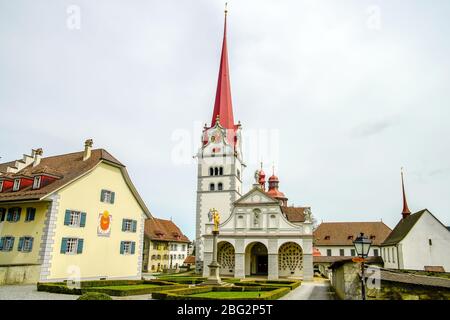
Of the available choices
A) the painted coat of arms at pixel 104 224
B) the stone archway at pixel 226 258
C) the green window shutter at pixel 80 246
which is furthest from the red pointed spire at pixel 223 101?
the green window shutter at pixel 80 246

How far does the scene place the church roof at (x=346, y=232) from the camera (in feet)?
213

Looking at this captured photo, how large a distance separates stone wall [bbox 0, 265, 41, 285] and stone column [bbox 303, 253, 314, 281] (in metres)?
30.0

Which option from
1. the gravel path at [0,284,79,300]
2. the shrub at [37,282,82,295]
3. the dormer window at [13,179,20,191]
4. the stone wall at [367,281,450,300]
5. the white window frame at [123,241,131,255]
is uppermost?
the dormer window at [13,179,20,191]

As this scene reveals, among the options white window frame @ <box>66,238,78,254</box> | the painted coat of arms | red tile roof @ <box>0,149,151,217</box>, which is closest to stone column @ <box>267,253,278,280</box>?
red tile roof @ <box>0,149,151,217</box>

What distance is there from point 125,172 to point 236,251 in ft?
65.3

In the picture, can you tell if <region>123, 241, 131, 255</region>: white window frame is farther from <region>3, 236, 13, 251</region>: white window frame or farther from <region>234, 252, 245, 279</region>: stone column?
<region>234, 252, 245, 279</region>: stone column

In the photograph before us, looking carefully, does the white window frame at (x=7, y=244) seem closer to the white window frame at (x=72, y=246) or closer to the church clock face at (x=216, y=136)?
the white window frame at (x=72, y=246)

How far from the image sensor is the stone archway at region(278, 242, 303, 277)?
45.0 metres

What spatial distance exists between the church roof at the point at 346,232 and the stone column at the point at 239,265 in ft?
88.9

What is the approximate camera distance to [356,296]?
1397cm

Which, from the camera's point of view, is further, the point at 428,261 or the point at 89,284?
the point at 428,261

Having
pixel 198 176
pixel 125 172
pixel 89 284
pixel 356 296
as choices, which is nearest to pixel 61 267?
pixel 89 284

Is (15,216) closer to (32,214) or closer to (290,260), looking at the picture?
(32,214)
